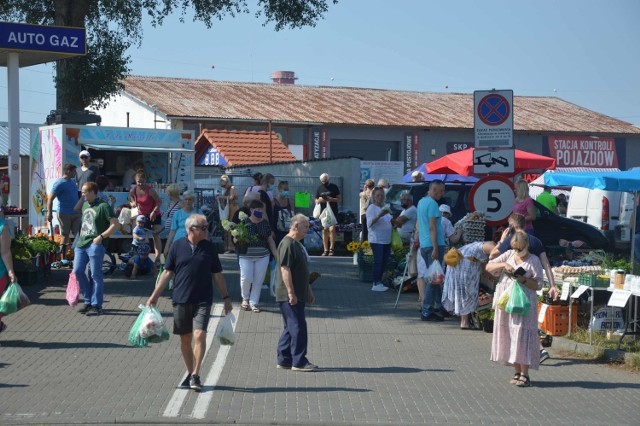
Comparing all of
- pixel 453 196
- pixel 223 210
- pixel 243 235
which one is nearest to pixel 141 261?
pixel 243 235

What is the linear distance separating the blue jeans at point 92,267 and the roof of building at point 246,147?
876 inches

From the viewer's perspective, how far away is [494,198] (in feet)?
45.6

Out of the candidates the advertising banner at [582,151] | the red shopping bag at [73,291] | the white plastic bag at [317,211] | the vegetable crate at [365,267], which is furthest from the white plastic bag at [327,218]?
the advertising banner at [582,151]

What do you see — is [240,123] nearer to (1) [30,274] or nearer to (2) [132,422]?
(1) [30,274]

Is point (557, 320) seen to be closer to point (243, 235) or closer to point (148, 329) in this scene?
point (243, 235)

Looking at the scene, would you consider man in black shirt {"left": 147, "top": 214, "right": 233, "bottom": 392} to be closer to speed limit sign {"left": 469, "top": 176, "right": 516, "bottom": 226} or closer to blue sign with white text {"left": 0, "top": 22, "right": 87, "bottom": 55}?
speed limit sign {"left": 469, "top": 176, "right": 516, "bottom": 226}

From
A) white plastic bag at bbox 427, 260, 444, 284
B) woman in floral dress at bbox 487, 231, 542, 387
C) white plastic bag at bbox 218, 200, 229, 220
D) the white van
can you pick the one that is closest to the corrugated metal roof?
white plastic bag at bbox 218, 200, 229, 220

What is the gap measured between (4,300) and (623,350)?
7158mm

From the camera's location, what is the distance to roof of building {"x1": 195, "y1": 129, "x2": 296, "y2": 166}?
36.9m

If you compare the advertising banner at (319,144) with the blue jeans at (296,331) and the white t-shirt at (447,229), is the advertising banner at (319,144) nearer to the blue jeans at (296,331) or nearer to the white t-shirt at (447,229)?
the white t-shirt at (447,229)

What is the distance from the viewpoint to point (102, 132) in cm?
1983

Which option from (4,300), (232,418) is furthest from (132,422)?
(4,300)

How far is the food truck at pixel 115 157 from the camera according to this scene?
19453 millimetres

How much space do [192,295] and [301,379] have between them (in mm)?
1599
